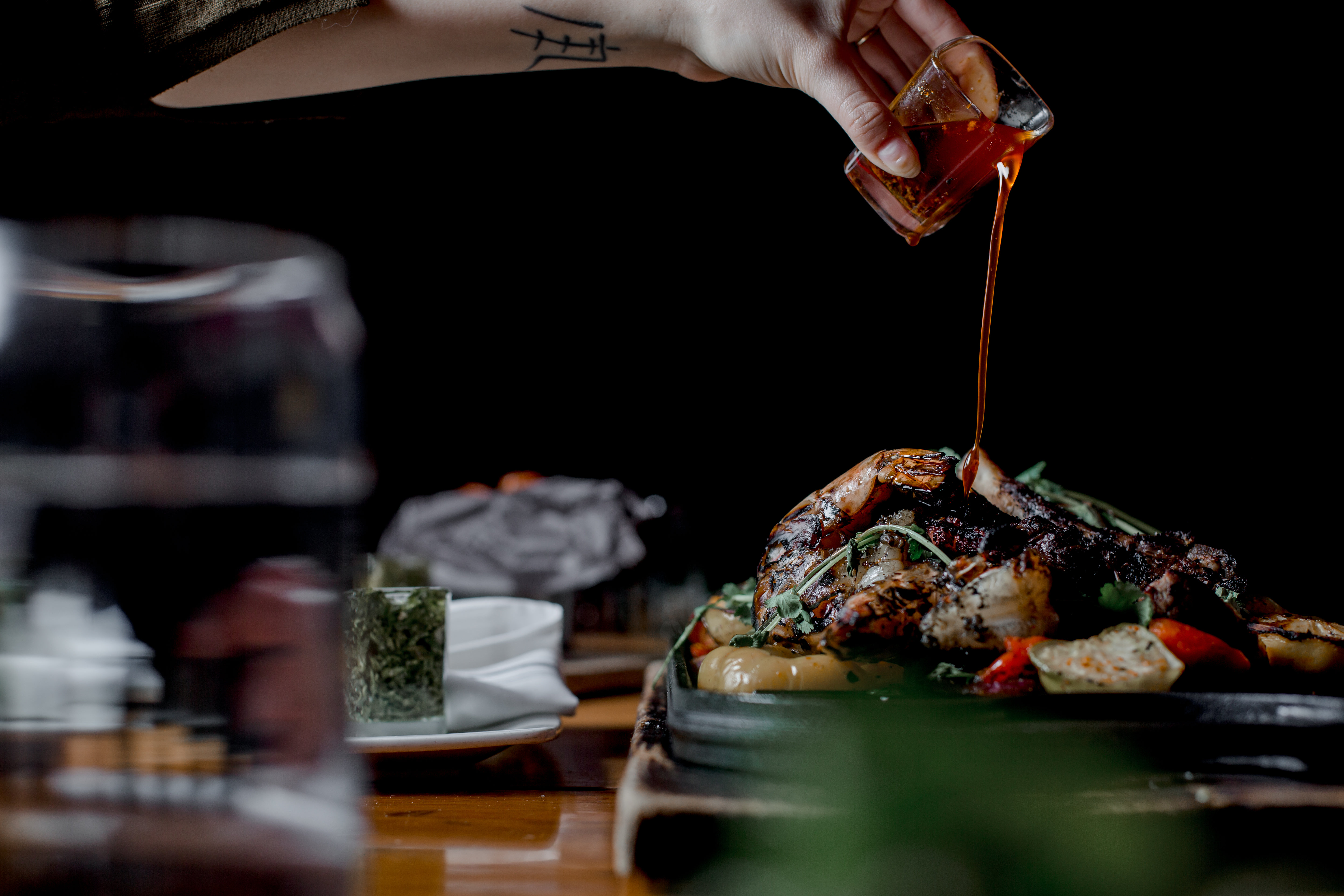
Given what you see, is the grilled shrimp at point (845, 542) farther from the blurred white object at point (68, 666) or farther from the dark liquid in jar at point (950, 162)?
the blurred white object at point (68, 666)

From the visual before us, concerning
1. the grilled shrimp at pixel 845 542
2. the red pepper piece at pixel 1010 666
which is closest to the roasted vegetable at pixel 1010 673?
the red pepper piece at pixel 1010 666

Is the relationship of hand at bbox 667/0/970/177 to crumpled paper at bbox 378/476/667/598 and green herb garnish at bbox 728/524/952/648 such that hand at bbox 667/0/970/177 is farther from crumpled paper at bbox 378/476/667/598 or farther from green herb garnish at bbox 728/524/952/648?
crumpled paper at bbox 378/476/667/598

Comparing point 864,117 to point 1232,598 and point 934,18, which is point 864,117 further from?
point 1232,598

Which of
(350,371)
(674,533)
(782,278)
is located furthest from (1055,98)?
(350,371)

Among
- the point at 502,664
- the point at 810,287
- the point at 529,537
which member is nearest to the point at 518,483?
the point at 529,537

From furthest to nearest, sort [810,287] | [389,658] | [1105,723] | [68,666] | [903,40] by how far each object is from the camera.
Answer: [810,287], [903,40], [389,658], [1105,723], [68,666]

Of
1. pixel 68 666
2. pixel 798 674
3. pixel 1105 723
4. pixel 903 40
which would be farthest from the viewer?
pixel 903 40


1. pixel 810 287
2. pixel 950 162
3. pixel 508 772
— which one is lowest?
pixel 508 772
